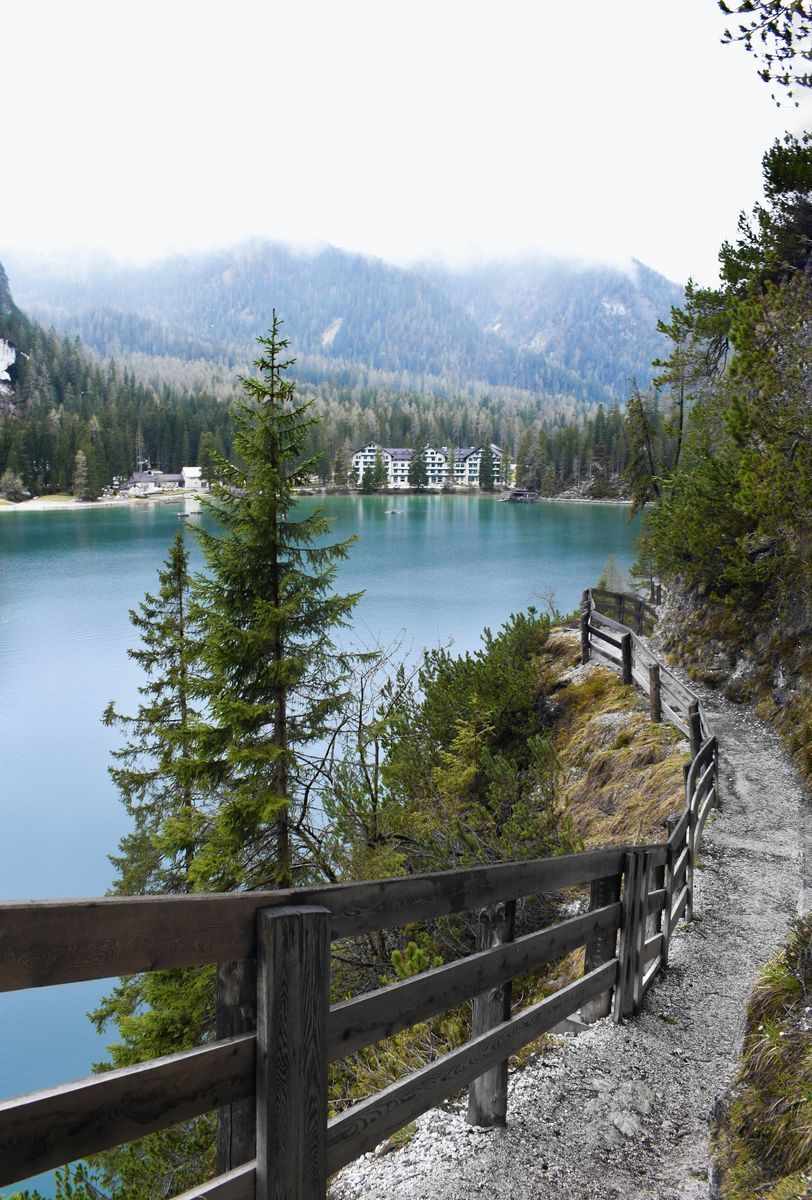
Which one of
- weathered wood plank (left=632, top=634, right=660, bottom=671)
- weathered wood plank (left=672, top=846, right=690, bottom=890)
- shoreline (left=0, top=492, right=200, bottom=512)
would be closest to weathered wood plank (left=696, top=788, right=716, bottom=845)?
weathered wood plank (left=672, top=846, right=690, bottom=890)

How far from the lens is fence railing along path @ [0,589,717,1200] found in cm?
166

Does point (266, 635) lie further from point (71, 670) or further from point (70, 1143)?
point (71, 670)

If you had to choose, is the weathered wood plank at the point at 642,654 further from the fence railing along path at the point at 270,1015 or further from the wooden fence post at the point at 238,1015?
the wooden fence post at the point at 238,1015

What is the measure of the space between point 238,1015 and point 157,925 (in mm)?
465

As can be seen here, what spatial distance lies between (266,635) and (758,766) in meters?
7.36

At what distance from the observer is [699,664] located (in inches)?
696

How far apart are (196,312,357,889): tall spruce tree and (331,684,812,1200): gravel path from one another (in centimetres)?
672

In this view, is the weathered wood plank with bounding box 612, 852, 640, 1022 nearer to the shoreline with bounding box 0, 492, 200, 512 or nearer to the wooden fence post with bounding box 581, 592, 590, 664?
the wooden fence post with bounding box 581, 592, 590, 664

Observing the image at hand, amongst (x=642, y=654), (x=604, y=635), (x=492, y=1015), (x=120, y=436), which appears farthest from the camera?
(x=120, y=436)

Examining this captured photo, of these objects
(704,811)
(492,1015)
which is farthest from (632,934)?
(704,811)

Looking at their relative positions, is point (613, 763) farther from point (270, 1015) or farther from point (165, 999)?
point (270, 1015)

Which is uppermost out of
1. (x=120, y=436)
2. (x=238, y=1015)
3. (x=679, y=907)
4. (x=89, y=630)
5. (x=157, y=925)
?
(x=120, y=436)

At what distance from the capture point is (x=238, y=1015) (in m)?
2.13

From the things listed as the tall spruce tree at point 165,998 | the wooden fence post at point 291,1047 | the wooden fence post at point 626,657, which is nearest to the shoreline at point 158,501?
the tall spruce tree at point 165,998
